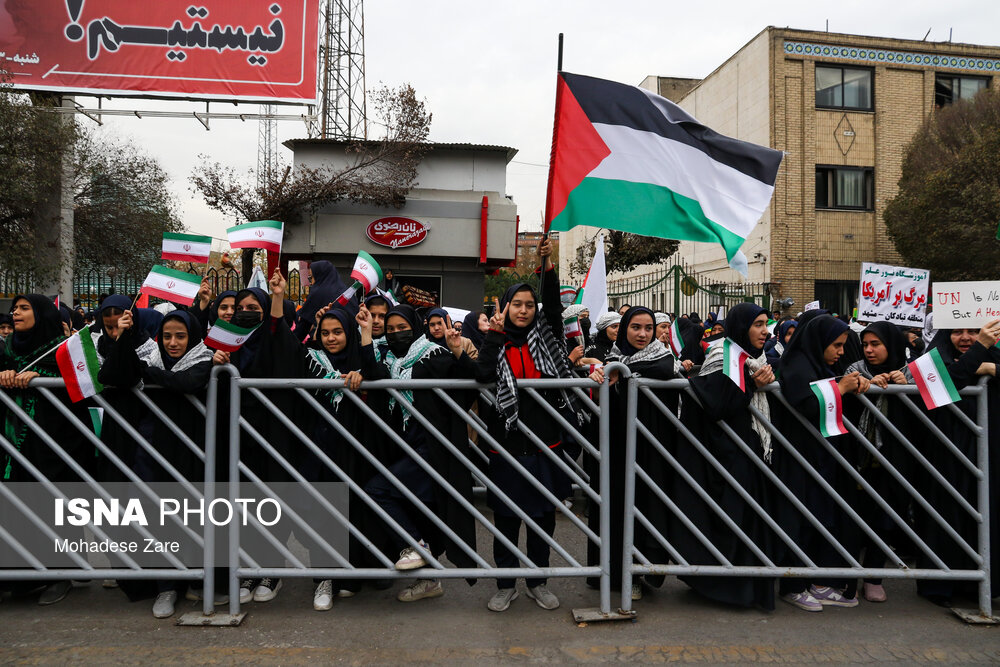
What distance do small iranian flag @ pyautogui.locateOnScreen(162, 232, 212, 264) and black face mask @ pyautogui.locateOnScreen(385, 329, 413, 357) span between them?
194 cm

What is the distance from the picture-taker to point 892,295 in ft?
23.8

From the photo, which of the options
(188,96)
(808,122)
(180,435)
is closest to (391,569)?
(180,435)

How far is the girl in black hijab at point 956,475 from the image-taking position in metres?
4.23

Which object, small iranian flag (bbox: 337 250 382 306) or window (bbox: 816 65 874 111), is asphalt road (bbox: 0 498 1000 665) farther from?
window (bbox: 816 65 874 111)

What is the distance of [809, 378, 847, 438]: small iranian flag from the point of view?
13.4ft

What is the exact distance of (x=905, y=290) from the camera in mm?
7270

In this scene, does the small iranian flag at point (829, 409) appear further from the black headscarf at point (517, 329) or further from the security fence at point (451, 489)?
the black headscarf at point (517, 329)

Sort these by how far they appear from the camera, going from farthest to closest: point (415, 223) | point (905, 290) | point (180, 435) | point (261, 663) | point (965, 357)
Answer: point (415, 223) < point (905, 290) < point (965, 357) < point (180, 435) < point (261, 663)

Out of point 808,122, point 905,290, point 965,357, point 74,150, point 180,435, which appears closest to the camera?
point 180,435

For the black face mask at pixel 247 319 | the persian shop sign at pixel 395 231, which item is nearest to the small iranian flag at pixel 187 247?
the black face mask at pixel 247 319

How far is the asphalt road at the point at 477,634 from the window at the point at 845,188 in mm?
21810

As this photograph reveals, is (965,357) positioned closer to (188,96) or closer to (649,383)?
(649,383)

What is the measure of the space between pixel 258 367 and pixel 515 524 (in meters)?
1.76

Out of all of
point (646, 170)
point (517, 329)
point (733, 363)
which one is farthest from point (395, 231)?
point (733, 363)
